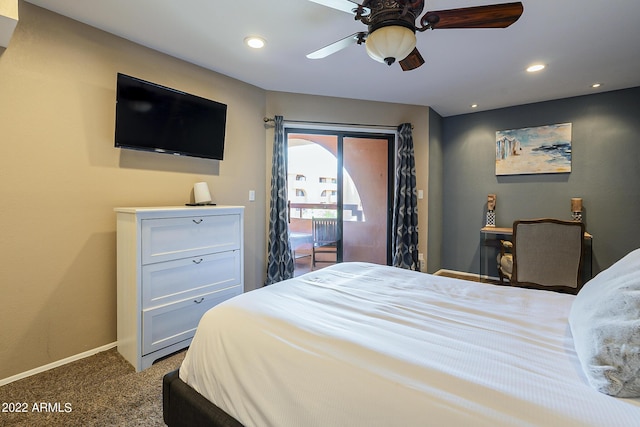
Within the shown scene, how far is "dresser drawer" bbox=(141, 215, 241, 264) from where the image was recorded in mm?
2006

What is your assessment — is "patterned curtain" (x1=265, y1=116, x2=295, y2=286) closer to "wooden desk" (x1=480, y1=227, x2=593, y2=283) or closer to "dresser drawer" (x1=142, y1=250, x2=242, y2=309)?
"dresser drawer" (x1=142, y1=250, x2=242, y2=309)

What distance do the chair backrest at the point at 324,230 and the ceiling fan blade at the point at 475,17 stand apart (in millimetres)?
2708

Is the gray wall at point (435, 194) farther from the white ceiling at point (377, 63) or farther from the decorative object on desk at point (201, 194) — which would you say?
the decorative object on desk at point (201, 194)

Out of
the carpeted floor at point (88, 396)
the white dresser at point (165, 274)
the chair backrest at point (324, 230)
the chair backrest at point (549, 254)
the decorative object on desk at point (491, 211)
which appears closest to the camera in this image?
the carpeted floor at point (88, 396)

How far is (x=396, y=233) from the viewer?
13.0ft

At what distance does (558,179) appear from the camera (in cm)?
375

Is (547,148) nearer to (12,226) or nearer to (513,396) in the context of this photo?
(513,396)

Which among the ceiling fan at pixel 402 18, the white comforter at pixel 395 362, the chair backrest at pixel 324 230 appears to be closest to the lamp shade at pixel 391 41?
the ceiling fan at pixel 402 18

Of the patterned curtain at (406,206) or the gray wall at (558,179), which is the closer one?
the gray wall at (558,179)

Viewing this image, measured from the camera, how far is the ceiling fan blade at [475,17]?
143 cm

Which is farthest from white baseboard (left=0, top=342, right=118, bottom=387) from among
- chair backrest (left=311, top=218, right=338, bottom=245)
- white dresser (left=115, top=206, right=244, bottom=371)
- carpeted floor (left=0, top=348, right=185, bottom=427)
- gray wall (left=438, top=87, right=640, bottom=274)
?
gray wall (left=438, top=87, right=640, bottom=274)

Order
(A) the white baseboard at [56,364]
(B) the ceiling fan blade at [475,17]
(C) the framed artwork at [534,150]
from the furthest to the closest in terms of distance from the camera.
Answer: (C) the framed artwork at [534,150]
(A) the white baseboard at [56,364]
(B) the ceiling fan blade at [475,17]

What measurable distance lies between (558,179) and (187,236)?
446cm

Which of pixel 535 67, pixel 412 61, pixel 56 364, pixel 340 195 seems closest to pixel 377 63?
pixel 412 61
